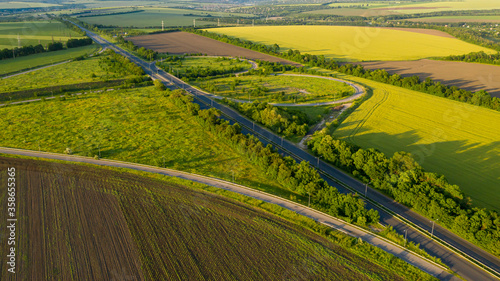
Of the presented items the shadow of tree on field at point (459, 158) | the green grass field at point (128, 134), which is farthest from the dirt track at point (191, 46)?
the shadow of tree on field at point (459, 158)

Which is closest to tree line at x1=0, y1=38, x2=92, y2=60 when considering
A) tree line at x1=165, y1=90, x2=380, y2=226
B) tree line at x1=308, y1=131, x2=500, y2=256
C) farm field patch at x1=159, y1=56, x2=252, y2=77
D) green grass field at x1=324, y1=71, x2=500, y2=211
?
farm field patch at x1=159, y1=56, x2=252, y2=77

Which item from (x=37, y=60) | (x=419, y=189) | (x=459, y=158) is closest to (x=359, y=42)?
(x=459, y=158)

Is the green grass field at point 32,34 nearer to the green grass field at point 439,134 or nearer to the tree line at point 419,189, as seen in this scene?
the green grass field at point 439,134

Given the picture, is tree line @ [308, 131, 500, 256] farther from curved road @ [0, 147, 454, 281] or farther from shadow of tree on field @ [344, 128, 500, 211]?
curved road @ [0, 147, 454, 281]

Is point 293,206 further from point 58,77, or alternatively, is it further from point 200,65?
point 58,77

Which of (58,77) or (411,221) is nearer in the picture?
(411,221)
